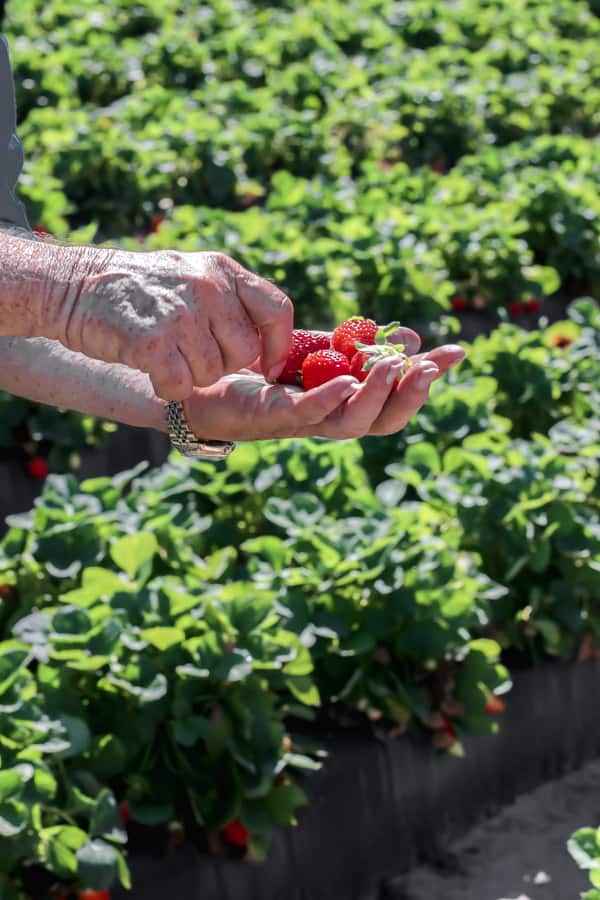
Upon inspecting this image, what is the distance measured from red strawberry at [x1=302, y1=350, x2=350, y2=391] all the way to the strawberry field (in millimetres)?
920

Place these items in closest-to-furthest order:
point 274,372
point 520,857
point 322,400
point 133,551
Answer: point 322,400, point 274,372, point 133,551, point 520,857

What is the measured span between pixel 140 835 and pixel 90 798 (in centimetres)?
21

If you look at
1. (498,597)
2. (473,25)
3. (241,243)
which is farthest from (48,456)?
(473,25)

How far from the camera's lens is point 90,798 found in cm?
279

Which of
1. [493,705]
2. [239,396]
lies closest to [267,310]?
[239,396]

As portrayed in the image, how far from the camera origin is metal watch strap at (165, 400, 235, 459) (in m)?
2.23

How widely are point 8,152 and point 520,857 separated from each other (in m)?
2.04

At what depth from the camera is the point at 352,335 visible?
2.30 m

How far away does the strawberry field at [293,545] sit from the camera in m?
2.93

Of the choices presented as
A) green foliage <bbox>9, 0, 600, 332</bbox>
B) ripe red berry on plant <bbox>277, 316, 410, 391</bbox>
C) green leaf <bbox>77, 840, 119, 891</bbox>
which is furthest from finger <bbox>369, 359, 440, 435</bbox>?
green foliage <bbox>9, 0, 600, 332</bbox>

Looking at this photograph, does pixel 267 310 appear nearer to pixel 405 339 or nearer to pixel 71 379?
pixel 405 339

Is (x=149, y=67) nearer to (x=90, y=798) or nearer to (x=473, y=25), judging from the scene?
(x=473, y=25)

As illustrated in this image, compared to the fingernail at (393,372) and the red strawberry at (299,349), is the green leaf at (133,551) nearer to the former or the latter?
the red strawberry at (299,349)

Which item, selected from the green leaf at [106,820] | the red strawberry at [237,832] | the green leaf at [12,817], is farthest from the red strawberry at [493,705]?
the green leaf at [12,817]
